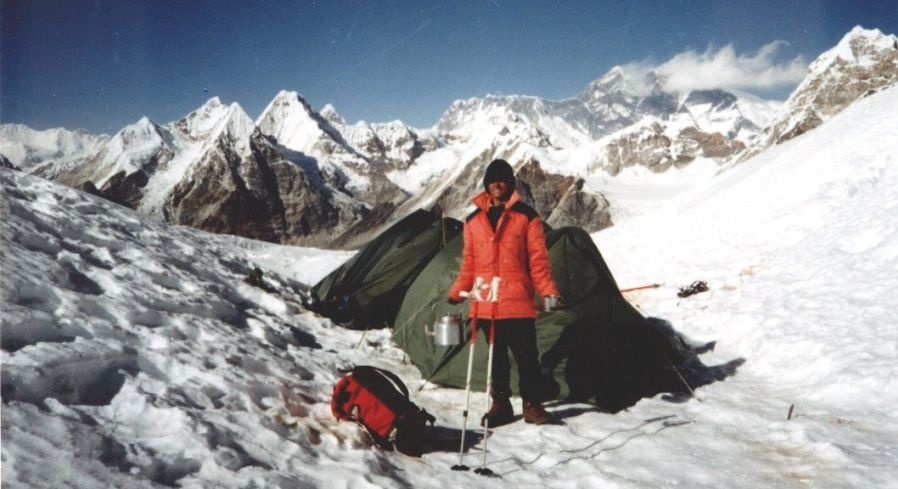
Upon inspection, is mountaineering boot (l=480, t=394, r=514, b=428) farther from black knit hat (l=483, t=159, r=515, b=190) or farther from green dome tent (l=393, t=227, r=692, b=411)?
black knit hat (l=483, t=159, r=515, b=190)

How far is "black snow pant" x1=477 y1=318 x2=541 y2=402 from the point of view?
5.84 meters

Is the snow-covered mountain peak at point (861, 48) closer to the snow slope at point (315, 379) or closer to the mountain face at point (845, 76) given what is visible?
the mountain face at point (845, 76)

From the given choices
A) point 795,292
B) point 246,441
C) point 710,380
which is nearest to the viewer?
point 246,441

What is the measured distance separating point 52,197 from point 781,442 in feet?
38.6

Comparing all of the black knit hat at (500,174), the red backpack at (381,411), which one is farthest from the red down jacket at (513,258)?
the red backpack at (381,411)

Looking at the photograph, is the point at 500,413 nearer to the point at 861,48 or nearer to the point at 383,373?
the point at 383,373

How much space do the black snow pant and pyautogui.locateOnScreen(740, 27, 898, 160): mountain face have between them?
7664 inches

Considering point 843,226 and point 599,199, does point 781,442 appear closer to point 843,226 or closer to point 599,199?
point 843,226

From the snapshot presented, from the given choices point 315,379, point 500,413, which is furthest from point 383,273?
point 500,413

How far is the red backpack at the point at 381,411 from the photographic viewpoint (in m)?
4.99

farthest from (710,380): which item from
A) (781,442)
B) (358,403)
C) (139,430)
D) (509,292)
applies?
(139,430)

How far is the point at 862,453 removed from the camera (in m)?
4.61

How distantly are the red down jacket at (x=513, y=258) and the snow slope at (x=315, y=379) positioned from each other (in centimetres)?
140

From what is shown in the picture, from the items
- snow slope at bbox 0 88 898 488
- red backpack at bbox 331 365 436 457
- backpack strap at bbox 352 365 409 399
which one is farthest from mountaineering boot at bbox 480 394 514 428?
backpack strap at bbox 352 365 409 399
